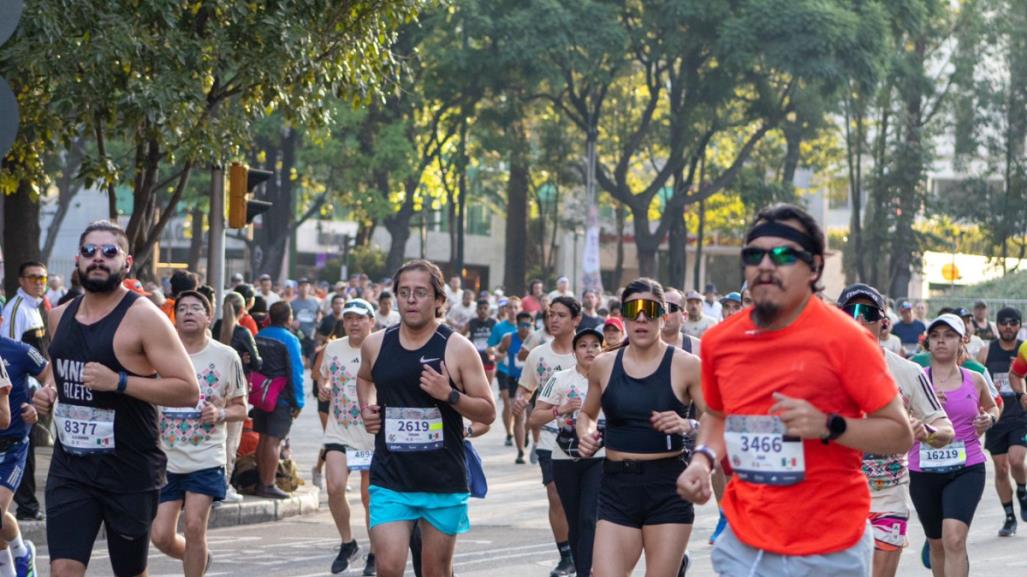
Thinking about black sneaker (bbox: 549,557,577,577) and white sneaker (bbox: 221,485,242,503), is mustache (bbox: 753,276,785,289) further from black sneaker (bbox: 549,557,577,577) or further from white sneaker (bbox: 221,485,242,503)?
white sneaker (bbox: 221,485,242,503)

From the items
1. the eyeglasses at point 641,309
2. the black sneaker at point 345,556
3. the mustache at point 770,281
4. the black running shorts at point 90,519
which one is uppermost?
the mustache at point 770,281

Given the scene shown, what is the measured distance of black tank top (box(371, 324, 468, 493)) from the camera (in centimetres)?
800

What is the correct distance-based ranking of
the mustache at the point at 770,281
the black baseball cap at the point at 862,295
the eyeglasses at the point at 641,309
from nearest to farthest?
the mustache at the point at 770,281
the eyeglasses at the point at 641,309
the black baseball cap at the point at 862,295

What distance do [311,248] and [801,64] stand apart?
45.5 m

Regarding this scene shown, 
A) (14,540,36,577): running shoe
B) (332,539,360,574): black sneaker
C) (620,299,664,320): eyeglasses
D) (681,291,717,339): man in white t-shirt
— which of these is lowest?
(332,539,360,574): black sneaker

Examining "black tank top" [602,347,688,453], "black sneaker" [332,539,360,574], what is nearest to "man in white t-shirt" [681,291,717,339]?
"black sneaker" [332,539,360,574]

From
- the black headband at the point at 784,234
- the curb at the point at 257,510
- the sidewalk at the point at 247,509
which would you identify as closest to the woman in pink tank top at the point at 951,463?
the black headband at the point at 784,234

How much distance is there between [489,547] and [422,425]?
15.1ft

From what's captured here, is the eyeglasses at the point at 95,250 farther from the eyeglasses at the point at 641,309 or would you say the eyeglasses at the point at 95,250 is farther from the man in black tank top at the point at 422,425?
the eyeglasses at the point at 641,309

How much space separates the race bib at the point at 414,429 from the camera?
26.3ft

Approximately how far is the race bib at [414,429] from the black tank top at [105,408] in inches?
49.0

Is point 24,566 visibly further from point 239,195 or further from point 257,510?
point 239,195

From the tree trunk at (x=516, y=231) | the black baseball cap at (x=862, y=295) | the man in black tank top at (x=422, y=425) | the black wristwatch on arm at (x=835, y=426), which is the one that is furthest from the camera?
the tree trunk at (x=516, y=231)

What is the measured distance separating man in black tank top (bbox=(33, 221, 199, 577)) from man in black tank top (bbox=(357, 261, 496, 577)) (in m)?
1.22
